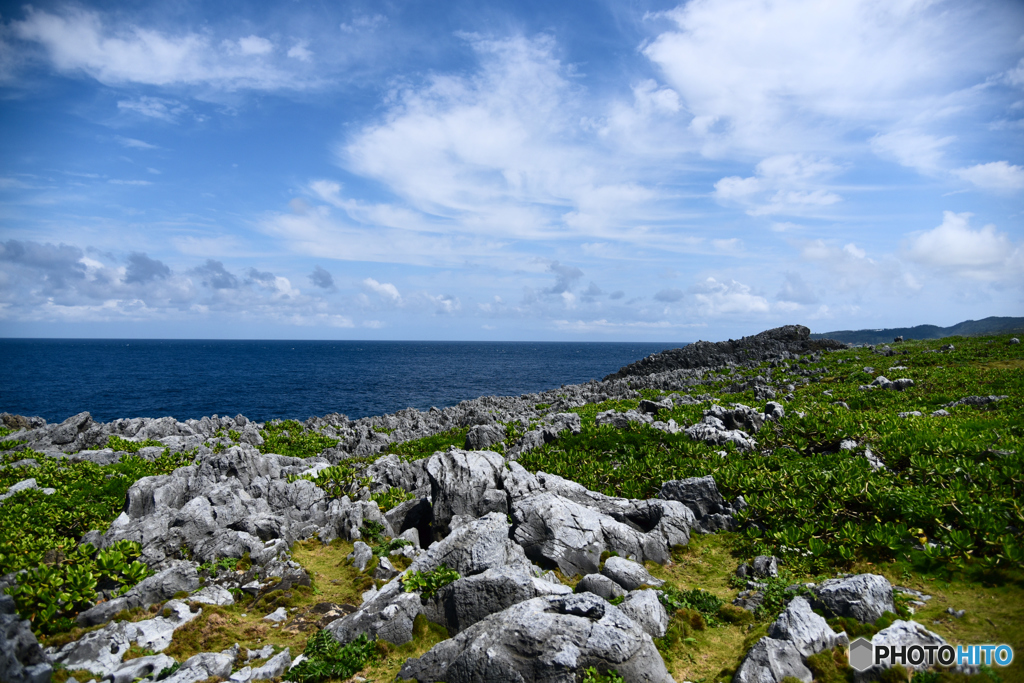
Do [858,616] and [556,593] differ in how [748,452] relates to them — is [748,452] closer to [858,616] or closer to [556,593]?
[858,616]

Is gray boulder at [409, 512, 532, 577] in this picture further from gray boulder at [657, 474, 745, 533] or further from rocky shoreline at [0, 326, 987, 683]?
gray boulder at [657, 474, 745, 533]

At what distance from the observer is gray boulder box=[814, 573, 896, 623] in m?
10.2

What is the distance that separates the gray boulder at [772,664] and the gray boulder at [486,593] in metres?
4.05

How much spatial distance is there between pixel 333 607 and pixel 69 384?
125m

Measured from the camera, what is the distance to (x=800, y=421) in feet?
77.2

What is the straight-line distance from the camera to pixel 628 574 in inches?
525

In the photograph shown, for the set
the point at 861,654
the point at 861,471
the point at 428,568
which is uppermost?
the point at 861,471

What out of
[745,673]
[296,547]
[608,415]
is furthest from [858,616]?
[608,415]

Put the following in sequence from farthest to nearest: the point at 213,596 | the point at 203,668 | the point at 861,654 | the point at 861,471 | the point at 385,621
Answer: the point at 861,471 → the point at 213,596 → the point at 385,621 → the point at 203,668 → the point at 861,654

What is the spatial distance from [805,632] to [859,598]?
5.58 feet

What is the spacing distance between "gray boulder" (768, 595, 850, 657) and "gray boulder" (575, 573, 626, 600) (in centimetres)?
354

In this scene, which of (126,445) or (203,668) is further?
(126,445)

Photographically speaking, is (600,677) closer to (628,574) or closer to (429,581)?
(628,574)

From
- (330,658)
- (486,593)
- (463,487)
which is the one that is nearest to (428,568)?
(486,593)
